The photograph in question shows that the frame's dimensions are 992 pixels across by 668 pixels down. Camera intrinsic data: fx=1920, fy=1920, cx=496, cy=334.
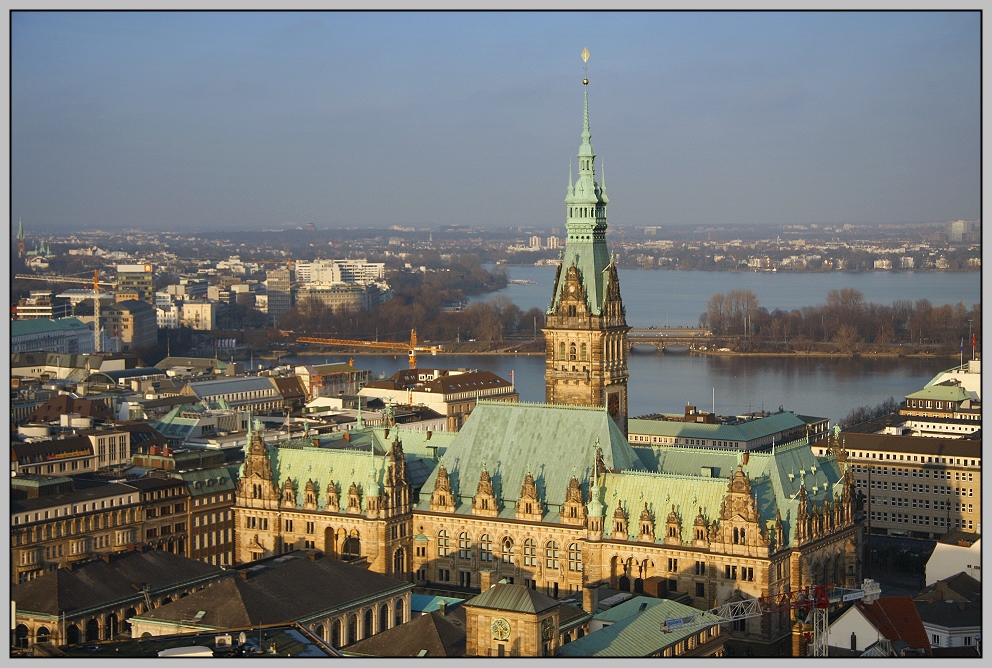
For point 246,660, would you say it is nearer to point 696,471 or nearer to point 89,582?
point 89,582

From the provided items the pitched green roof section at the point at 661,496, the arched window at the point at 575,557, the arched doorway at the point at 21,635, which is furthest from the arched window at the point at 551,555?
the arched doorway at the point at 21,635

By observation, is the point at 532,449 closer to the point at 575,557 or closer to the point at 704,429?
the point at 575,557

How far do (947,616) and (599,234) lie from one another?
25.6 m

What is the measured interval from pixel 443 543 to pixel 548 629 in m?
18.0

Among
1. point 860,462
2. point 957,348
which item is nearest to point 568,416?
point 860,462

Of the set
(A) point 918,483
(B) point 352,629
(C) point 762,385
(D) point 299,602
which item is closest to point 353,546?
(B) point 352,629

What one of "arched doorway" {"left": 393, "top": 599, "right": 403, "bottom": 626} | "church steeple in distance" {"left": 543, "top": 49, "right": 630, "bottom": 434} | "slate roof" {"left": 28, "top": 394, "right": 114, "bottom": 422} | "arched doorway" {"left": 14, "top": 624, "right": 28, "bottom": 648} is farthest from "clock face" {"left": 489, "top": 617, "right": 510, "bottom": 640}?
"slate roof" {"left": 28, "top": 394, "right": 114, "bottom": 422}

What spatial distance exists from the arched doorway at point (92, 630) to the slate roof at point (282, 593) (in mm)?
1865

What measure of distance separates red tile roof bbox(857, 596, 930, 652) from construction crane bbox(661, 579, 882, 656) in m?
0.95

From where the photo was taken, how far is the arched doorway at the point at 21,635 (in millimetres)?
61062

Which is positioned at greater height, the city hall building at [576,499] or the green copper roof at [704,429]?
the city hall building at [576,499]

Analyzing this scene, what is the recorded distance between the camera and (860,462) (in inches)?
3967

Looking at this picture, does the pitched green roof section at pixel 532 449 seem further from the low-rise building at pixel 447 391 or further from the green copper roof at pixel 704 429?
the low-rise building at pixel 447 391

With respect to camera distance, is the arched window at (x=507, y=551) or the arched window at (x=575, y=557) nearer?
the arched window at (x=575, y=557)
